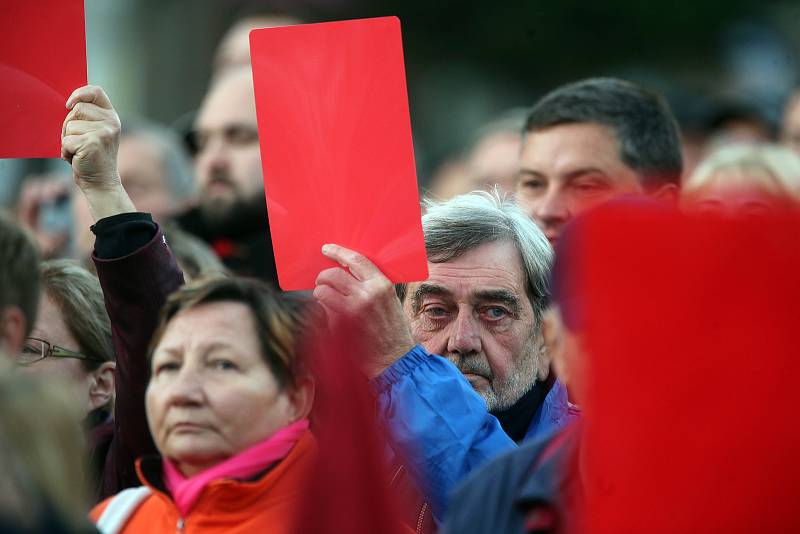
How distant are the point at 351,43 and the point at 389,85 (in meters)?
0.14

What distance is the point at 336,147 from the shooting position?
12.3 ft

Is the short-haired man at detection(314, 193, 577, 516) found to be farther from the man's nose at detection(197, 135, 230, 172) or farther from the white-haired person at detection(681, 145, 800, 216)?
the man's nose at detection(197, 135, 230, 172)

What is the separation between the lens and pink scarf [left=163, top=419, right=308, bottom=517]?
3.29m

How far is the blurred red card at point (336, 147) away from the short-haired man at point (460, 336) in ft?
0.26

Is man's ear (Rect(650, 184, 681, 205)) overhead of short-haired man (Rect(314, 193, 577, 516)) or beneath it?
overhead

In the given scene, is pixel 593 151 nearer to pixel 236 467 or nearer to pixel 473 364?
pixel 473 364

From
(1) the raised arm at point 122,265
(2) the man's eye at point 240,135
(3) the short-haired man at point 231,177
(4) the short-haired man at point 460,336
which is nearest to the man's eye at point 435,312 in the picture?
(4) the short-haired man at point 460,336

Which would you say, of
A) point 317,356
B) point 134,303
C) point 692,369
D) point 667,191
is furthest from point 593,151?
point 692,369

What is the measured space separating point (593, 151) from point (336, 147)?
1.46 metres

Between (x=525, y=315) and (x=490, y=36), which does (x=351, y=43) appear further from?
(x=490, y=36)

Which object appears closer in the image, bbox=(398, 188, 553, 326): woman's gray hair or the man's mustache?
the man's mustache

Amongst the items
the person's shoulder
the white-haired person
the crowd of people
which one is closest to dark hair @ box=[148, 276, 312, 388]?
the crowd of people

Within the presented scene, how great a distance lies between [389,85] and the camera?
3770 mm

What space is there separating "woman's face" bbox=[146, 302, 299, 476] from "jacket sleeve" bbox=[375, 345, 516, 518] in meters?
0.23
